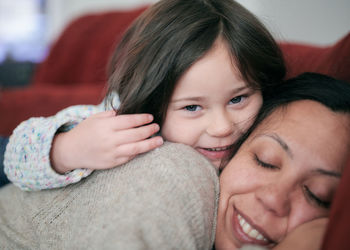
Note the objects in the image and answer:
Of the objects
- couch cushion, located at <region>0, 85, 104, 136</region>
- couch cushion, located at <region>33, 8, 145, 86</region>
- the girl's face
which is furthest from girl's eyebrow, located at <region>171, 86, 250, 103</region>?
couch cushion, located at <region>33, 8, 145, 86</region>

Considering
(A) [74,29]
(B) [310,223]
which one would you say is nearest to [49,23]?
(A) [74,29]

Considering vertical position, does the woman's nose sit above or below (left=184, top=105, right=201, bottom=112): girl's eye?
below

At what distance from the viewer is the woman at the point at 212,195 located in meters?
0.57

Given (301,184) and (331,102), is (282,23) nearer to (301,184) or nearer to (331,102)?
(331,102)

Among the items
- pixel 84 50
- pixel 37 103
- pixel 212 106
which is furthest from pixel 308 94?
pixel 84 50

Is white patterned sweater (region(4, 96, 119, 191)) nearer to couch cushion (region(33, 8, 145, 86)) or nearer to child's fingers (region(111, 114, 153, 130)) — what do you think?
child's fingers (region(111, 114, 153, 130))

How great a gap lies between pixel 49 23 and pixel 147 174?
4.32 metres

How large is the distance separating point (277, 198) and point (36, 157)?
616 millimetres

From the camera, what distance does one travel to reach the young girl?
806mm

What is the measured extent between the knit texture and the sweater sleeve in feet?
0.11

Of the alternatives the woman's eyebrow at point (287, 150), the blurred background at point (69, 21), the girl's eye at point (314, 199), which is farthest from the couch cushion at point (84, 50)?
the girl's eye at point (314, 199)

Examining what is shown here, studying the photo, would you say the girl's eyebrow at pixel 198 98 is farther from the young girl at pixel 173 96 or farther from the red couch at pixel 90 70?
the red couch at pixel 90 70

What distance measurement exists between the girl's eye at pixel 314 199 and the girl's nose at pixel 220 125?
0.86 feet

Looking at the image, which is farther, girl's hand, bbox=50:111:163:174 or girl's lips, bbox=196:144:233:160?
girl's lips, bbox=196:144:233:160
